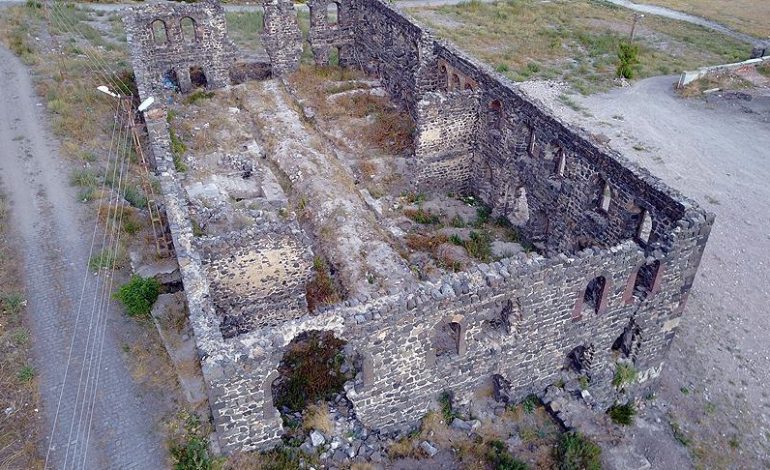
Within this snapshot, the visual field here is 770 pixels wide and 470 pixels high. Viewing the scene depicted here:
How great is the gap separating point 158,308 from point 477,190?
11.2 meters

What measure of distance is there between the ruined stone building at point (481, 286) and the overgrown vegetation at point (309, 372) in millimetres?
802

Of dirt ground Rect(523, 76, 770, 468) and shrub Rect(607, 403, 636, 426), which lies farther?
dirt ground Rect(523, 76, 770, 468)

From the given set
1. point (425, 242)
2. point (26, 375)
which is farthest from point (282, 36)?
point (26, 375)

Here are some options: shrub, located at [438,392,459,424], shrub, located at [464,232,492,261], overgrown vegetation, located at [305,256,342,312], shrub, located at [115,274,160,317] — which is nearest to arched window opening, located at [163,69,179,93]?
shrub, located at [115,274,160,317]

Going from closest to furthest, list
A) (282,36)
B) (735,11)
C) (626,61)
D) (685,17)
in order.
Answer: (282,36)
(626,61)
(685,17)
(735,11)

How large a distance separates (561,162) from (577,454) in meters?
8.16

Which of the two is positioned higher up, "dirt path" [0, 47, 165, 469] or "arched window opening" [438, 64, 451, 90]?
"arched window opening" [438, 64, 451, 90]

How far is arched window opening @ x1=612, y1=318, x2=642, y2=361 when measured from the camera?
13.4 m

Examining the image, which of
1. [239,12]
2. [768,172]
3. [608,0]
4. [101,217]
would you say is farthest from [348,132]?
[608,0]

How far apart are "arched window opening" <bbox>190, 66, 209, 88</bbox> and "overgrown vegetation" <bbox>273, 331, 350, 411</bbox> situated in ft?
61.5

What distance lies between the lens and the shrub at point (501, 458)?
11.7m

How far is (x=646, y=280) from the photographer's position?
12812mm

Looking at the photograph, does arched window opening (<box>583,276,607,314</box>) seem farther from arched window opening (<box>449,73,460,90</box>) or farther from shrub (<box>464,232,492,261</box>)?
arched window opening (<box>449,73,460,90</box>)

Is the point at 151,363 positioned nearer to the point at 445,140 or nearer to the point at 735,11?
the point at 445,140
